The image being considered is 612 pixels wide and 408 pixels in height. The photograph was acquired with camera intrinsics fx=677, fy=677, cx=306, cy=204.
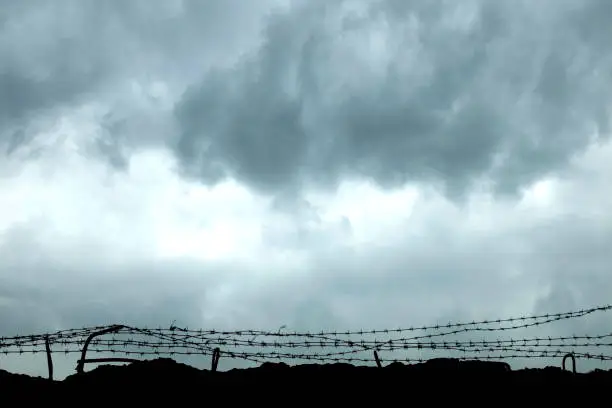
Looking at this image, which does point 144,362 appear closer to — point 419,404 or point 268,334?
point 268,334

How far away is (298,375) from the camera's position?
991cm

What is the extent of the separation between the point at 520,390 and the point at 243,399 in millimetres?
3855

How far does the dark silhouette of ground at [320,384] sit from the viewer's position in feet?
30.9

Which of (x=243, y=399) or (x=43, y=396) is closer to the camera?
(x=243, y=399)

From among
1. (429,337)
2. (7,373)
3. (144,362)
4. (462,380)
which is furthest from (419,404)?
(7,373)

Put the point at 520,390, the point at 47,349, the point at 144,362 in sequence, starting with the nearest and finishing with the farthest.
→ the point at 520,390 → the point at 144,362 → the point at 47,349

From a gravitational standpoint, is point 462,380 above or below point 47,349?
below

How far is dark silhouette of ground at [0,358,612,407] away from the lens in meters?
9.43

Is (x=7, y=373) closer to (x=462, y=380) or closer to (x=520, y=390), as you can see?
(x=462, y=380)

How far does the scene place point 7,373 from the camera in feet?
37.1

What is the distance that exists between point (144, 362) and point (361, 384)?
3237 millimetres

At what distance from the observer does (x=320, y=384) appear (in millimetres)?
9703

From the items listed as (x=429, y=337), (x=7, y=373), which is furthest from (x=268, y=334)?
(x=7, y=373)

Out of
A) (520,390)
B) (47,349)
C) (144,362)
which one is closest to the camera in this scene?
(520,390)
